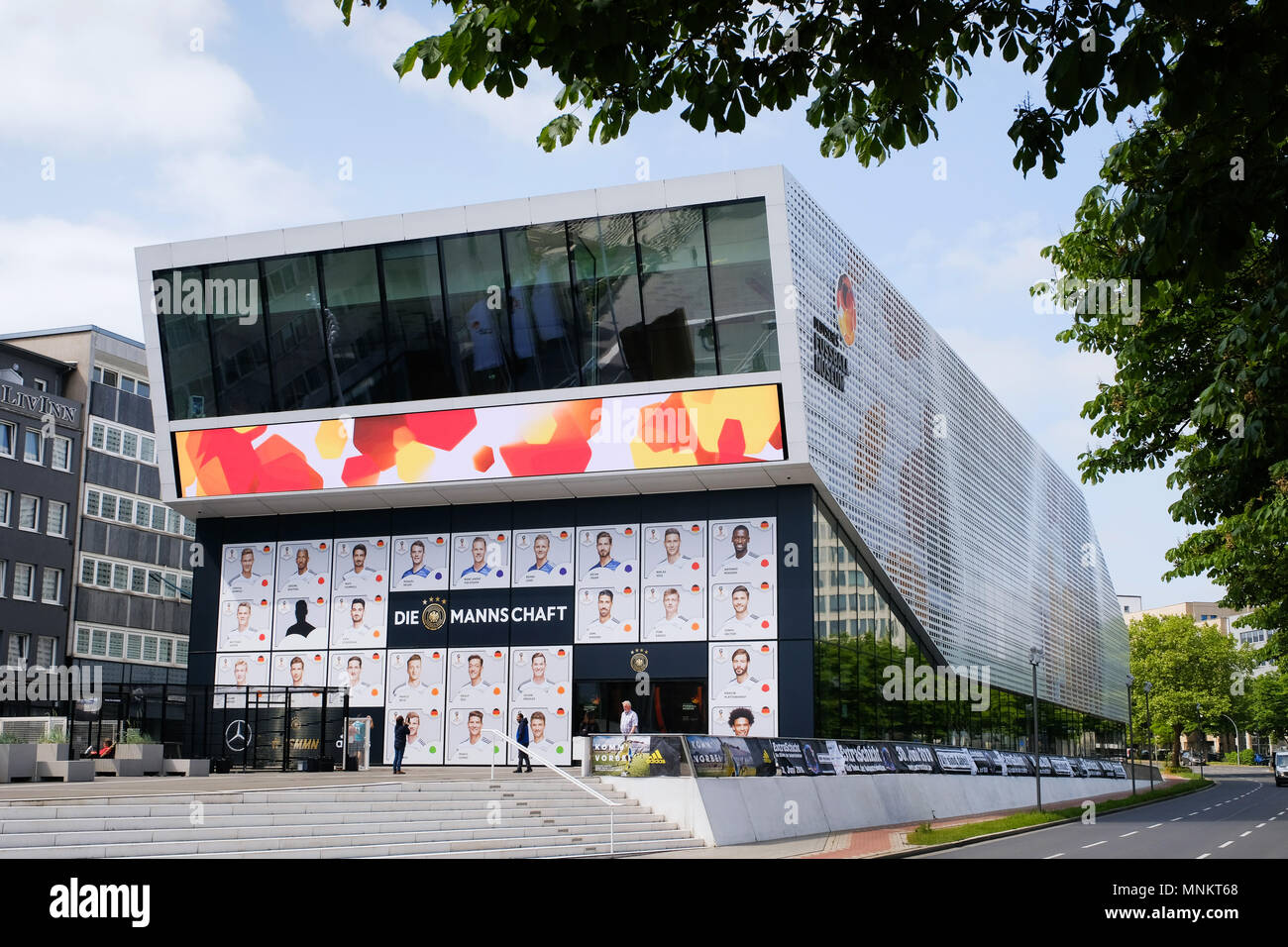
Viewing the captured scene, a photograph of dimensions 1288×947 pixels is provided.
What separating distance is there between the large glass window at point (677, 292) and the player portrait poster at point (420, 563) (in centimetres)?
882

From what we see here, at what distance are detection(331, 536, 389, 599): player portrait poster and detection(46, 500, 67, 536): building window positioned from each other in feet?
98.1

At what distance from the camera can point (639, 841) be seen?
77.2ft

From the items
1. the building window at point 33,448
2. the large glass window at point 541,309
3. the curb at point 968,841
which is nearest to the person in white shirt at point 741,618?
the large glass window at point 541,309

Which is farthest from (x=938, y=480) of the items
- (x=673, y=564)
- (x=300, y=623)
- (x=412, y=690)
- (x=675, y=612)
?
(x=300, y=623)

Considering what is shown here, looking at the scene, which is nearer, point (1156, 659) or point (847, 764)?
point (847, 764)

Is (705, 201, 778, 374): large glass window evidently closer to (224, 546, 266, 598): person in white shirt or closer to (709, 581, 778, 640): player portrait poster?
(709, 581, 778, 640): player portrait poster

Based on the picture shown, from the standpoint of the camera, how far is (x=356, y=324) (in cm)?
3553

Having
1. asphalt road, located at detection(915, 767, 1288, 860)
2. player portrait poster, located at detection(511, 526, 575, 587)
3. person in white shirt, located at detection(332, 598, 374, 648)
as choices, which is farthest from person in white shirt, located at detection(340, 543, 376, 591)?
asphalt road, located at detection(915, 767, 1288, 860)

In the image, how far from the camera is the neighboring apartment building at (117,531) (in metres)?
63.1

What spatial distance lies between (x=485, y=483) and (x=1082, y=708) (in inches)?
2090

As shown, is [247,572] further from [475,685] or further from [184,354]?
[475,685]
